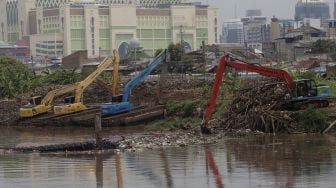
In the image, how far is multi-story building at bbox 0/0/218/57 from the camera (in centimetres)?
17612

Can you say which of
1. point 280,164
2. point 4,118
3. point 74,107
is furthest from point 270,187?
point 4,118

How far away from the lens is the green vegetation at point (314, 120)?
3167 centimetres

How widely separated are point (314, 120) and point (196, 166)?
10519mm

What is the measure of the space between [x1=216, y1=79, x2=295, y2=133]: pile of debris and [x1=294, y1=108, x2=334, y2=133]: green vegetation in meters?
0.53

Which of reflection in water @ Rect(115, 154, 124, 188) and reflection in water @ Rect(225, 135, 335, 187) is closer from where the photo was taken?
reflection in water @ Rect(115, 154, 124, 188)

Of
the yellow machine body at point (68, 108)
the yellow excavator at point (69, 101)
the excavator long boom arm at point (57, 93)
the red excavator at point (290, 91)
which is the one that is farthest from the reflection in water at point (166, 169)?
the excavator long boom arm at point (57, 93)

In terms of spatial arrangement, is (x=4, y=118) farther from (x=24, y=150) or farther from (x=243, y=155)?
(x=243, y=155)

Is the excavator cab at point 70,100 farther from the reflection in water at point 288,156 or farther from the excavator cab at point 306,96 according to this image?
the reflection in water at point 288,156

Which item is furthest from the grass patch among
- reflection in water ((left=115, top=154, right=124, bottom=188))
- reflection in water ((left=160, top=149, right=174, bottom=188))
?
reflection in water ((left=115, top=154, right=124, bottom=188))

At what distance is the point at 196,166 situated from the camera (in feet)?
74.3

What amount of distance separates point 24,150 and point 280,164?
33.7 feet

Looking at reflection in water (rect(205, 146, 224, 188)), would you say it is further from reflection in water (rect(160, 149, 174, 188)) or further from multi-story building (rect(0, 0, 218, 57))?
multi-story building (rect(0, 0, 218, 57))

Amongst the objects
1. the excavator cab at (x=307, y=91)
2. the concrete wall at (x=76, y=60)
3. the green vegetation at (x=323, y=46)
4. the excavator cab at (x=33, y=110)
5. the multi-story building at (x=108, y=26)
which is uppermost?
the multi-story building at (x=108, y=26)

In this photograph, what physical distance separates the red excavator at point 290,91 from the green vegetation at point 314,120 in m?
1.49
